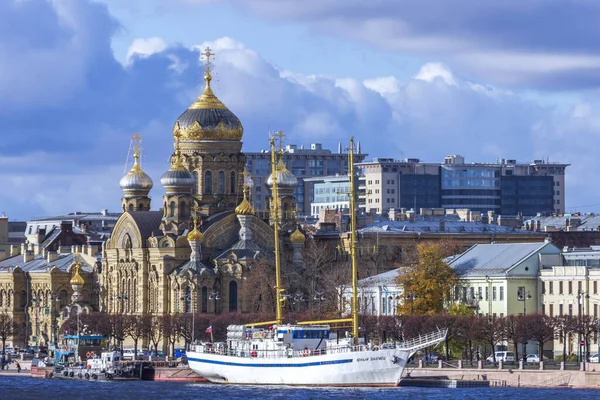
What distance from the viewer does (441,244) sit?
6540 inches

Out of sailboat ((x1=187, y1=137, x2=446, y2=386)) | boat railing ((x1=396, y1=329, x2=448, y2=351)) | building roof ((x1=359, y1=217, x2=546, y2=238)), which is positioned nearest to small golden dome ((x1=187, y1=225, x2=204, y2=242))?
building roof ((x1=359, y1=217, x2=546, y2=238))

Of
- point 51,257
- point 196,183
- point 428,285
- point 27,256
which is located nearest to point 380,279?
point 428,285

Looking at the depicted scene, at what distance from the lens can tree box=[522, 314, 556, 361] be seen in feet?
414

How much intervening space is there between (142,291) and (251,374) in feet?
149

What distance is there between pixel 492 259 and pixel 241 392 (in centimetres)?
3460

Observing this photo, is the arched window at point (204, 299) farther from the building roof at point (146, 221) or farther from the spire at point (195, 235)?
the building roof at point (146, 221)

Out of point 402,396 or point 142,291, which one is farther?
point 142,291

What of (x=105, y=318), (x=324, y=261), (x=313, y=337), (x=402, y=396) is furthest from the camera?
(x=324, y=261)

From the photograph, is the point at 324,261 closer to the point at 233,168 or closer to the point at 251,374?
the point at 233,168

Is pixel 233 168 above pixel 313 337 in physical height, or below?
above

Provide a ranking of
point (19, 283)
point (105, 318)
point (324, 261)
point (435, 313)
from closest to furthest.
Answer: point (435, 313) < point (105, 318) < point (324, 261) < point (19, 283)

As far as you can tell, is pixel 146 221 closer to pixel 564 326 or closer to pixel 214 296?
pixel 214 296

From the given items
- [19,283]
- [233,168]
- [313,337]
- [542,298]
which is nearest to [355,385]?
[313,337]

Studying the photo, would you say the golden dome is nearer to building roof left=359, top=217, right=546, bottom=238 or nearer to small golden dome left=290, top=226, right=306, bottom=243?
small golden dome left=290, top=226, right=306, bottom=243
